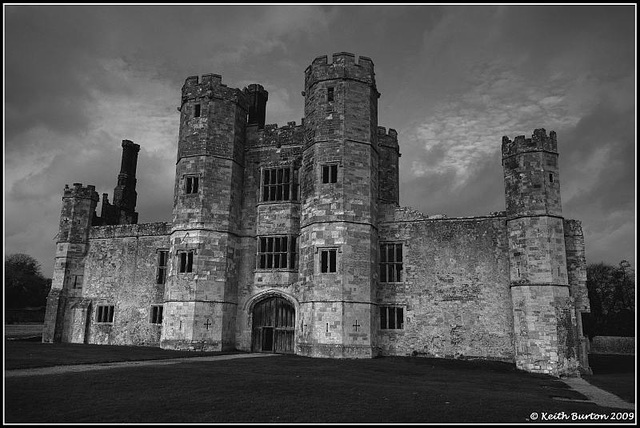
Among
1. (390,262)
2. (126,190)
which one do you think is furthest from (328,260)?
(126,190)

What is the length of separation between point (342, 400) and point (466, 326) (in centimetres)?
1388

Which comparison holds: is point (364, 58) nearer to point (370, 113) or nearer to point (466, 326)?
point (370, 113)

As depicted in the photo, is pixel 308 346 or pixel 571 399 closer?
pixel 571 399

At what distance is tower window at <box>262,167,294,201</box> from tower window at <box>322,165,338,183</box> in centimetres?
275

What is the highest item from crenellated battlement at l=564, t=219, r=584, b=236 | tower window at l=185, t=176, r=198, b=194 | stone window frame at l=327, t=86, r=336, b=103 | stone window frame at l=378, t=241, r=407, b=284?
stone window frame at l=327, t=86, r=336, b=103

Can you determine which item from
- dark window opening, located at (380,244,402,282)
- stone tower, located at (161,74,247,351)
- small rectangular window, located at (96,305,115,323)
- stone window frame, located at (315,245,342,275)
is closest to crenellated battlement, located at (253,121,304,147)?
stone tower, located at (161,74,247,351)

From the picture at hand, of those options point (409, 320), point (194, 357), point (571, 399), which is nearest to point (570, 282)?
point (409, 320)

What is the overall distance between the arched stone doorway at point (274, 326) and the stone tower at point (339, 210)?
6.05 ft

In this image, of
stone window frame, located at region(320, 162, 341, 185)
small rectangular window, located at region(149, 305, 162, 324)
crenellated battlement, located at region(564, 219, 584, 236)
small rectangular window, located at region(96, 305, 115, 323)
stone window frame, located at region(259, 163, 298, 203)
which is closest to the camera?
crenellated battlement, located at region(564, 219, 584, 236)

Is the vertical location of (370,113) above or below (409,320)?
above

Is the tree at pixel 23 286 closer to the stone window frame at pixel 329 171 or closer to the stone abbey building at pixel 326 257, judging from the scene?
the stone abbey building at pixel 326 257

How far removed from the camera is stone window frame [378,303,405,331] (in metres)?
25.7

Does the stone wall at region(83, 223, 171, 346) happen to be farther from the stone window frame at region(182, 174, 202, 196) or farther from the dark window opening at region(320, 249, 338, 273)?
the dark window opening at region(320, 249, 338, 273)

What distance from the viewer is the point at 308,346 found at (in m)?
24.6
